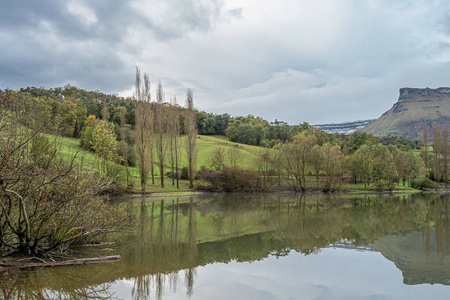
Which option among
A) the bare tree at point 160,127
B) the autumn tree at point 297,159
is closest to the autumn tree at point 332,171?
the autumn tree at point 297,159

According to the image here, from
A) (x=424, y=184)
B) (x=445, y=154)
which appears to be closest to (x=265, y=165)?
(x=424, y=184)

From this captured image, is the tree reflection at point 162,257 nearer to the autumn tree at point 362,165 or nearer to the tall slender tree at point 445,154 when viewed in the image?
the autumn tree at point 362,165

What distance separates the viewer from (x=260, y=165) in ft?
152

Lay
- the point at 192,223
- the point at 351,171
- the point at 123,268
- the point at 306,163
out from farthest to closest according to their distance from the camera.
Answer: the point at 351,171, the point at 306,163, the point at 192,223, the point at 123,268

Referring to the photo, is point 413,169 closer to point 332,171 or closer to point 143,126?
point 332,171

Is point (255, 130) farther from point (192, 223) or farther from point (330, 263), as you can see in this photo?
point (330, 263)

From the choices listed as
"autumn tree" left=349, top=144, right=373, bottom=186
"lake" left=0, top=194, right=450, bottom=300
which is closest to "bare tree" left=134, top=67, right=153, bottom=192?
"lake" left=0, top=194, right=450, bottom=300

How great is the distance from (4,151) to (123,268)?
4.35 meters

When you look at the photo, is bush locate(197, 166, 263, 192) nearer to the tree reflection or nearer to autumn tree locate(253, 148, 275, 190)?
autumn tree locate(253, 148, 275, 190)

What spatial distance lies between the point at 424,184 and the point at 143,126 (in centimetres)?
4616

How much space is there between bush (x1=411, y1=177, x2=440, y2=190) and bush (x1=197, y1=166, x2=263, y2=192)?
28932 mm

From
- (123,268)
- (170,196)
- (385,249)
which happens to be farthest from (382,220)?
(170,196)

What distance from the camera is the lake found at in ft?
24.6

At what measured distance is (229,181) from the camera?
42.2 meters
